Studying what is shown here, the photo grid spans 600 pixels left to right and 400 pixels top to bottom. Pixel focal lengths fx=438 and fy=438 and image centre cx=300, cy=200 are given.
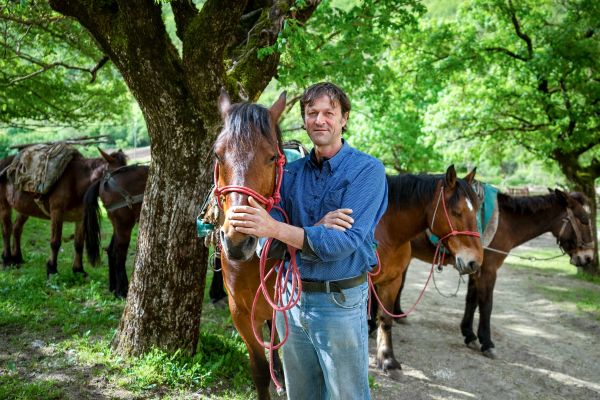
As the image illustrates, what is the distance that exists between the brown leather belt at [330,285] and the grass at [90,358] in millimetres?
1975

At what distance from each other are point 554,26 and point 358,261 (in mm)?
10367

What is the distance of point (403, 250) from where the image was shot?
4.79m

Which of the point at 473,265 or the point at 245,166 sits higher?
the point at 245,166

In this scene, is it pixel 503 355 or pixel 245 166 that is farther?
pixel 503 355

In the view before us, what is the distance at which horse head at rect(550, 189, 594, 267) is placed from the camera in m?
6.43

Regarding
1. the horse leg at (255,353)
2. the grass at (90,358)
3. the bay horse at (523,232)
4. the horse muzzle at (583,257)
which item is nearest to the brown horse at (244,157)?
the horse leg at (255,353)

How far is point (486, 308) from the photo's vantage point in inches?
228

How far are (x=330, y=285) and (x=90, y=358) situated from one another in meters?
2.86

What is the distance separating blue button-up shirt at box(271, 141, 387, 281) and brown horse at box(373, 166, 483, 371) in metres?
2.46

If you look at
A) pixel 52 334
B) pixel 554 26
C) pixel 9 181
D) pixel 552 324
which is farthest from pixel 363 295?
pixel 554 26

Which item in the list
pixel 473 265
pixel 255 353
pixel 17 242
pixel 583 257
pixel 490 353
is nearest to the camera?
pixel 255 353

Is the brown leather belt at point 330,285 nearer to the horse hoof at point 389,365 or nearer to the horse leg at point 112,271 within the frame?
the horse hoof at point 389,365

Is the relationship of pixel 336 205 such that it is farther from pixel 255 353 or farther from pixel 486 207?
pixel 486 207

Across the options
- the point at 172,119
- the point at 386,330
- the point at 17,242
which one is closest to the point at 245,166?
the point at 172,119
